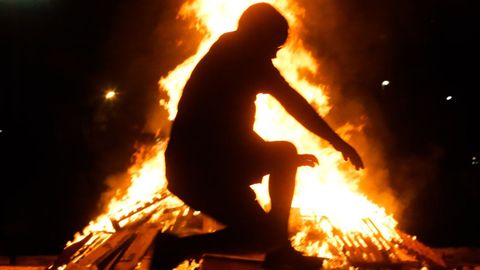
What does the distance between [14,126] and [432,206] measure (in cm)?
2217

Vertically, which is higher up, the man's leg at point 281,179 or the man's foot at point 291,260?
the man's leg at point 281,179

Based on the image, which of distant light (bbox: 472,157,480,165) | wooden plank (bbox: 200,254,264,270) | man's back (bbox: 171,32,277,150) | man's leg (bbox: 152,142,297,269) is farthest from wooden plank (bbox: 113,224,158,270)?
distant light (bbox: 472,157,480,165)

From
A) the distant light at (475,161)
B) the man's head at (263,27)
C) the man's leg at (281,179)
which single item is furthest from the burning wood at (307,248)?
the distant light at (475,161)

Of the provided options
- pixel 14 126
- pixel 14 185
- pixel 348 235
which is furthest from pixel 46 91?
pixel 348 235

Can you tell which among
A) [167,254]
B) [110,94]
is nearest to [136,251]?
[167,254]

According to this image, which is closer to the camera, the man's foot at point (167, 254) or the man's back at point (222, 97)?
the man's foot at point (167, 254)

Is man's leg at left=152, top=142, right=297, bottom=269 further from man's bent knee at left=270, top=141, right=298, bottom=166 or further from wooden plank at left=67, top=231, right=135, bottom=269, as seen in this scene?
wooden plank at left=67, top=231, right=135, bottom=269

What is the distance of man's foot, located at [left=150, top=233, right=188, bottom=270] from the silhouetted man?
0.02m

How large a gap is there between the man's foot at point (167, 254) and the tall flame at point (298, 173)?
124 inches

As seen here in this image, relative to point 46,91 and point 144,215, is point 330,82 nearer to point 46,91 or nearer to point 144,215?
point 144,215

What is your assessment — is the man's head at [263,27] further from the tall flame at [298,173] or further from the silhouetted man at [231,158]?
the tall flame at [298,173]

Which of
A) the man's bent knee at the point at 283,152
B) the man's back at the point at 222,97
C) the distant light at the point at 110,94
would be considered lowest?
the man's bent knee at the point at 283,152

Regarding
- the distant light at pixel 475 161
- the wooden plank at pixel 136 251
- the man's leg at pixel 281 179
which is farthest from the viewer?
the distant light at pixel 475 161

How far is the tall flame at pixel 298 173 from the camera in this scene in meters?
6.86
